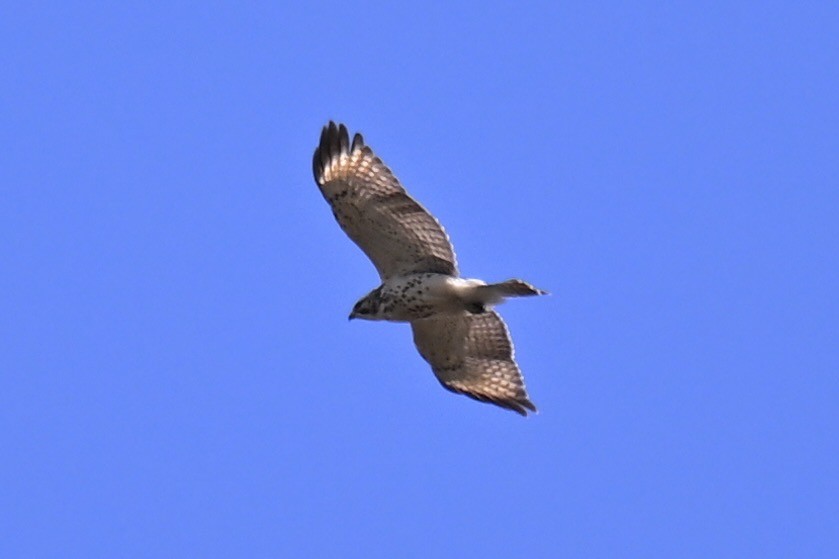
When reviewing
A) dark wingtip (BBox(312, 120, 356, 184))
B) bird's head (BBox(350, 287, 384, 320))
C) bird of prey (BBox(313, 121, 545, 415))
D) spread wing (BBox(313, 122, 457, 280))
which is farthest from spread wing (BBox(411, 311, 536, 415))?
dark wingtip (BBox(312, 120, 356, 184))

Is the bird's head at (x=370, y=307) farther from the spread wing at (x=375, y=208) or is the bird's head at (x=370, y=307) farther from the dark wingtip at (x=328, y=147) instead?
the dark wingtip at (x=328, y=147)

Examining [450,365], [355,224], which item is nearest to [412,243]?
[355,224]

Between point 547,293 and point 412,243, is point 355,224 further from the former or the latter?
point 547,293

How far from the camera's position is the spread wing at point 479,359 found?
51.9ft

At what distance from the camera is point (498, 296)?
14.6 metres

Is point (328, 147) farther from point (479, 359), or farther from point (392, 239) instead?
point (479, 359)

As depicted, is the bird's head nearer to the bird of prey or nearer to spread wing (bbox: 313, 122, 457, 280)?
the bird of prey

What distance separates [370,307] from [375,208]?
92cm

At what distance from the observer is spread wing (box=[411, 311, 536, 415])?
51.9ft

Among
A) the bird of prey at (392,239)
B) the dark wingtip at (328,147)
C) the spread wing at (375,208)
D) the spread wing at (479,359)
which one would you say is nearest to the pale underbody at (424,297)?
the bird of prey at (392,239)

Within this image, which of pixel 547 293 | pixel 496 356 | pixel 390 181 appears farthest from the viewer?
pixel 496 356

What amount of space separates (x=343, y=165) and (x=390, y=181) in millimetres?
438

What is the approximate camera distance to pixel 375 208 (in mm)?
14898

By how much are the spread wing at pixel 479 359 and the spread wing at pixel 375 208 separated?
0.92m
